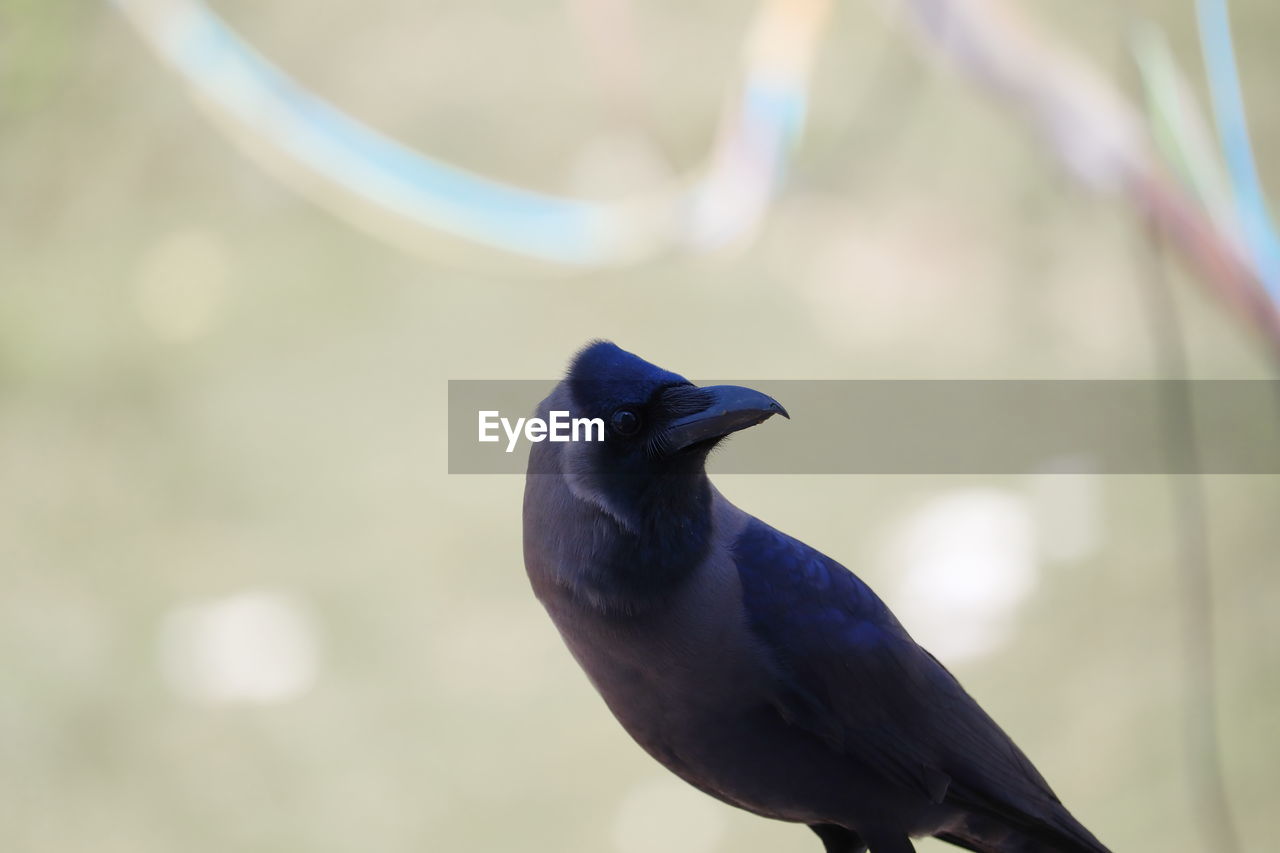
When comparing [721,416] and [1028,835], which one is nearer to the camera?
[721,416]

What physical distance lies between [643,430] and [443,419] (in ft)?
5.09

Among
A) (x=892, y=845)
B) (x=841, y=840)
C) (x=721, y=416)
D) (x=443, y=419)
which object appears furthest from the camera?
(x=443, y=419)

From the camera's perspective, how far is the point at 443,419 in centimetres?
254

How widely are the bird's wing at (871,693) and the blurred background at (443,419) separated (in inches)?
51.1

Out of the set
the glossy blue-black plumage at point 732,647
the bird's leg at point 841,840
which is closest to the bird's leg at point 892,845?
the glossy blue-black plumage at point 732,647

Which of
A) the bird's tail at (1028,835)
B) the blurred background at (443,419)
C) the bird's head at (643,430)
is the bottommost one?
the bird's tail at (1028,835)

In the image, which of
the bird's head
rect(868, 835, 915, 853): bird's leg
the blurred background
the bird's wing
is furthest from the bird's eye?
the blurred background

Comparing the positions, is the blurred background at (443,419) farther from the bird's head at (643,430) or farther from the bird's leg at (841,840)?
the bird's head at (643,430)

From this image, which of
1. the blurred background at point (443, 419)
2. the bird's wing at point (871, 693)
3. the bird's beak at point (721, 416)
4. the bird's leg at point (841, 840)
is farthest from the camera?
the blurred background at point (443, 419)

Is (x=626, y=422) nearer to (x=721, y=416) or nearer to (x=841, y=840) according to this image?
(x=721, y=416)

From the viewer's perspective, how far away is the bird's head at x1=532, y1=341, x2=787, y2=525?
40.6 inches

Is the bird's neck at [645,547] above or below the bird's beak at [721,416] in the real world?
below

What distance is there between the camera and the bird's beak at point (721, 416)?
1012 mm

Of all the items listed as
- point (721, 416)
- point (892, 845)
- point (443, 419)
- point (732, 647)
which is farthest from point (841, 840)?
point (443, 419)
